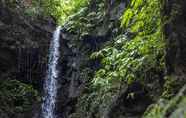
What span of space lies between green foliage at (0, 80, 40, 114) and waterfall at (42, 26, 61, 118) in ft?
1.39

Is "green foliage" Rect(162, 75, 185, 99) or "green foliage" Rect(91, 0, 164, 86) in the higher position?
"green foliage" Rect(91, 0, 164, 86)

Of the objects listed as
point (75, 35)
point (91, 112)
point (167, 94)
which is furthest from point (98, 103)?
point (75, 35)

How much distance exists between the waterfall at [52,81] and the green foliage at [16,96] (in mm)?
424

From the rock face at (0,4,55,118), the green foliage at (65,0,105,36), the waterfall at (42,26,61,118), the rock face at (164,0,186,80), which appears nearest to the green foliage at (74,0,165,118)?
the rock face at (164,0,186,80)

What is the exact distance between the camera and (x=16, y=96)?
11.5m

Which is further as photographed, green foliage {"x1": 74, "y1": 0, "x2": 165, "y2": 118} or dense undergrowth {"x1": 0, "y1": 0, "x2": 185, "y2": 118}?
green foliage {"x1": 74, "y1": 0, "x2": 165, "y2": 118}

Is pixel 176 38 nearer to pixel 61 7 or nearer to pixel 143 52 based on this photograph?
pixel 143 52

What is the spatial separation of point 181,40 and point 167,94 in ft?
2.61

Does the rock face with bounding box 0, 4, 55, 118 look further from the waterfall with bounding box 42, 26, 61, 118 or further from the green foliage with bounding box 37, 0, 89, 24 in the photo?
the green foliage with bounding box 37, 0, 89, 24

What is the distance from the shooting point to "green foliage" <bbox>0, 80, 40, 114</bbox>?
11.1m

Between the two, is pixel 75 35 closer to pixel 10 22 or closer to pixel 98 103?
pixel 10 22

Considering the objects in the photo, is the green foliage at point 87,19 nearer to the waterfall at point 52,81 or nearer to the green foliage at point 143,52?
the waterfall at point 52,81

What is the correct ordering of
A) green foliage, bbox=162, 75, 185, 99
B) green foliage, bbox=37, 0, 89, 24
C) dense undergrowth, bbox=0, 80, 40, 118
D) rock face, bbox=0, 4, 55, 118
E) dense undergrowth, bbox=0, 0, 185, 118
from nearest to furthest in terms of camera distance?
green foliage, bbox=162, 75, 185, 99 < dense undergrowth, bbox=0, 0, 185, 118 < dense undergrowth, bbox=0, 80, 40, 118 < rock face, bbox=0, 4, 55, 118 < green foliage, bbox=37, 0, 89, 24

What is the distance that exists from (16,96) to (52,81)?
158cm
